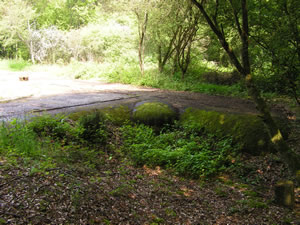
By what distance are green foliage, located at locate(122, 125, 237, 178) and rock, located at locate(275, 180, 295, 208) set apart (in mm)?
1451

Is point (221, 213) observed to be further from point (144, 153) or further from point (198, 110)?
point (198, 110)

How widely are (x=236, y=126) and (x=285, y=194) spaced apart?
274 cm

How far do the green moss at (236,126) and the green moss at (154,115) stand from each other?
399 millimetres

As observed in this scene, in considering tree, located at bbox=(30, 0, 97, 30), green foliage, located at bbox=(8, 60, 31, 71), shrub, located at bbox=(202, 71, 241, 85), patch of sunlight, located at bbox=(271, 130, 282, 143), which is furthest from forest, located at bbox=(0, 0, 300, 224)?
tree, located at bbox=(30, 0, 97, 30)

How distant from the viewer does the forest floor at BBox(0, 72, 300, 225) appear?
2.78 m

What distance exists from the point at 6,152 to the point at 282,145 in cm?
428

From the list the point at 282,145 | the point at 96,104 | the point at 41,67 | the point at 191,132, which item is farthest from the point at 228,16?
the point at 41,67

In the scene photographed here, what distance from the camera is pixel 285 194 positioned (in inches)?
155

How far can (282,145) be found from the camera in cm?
376

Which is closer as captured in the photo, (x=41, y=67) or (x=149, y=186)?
(x=149, y=186)

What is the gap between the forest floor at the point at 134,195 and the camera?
2.78 m

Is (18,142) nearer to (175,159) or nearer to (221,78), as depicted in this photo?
(175,159)

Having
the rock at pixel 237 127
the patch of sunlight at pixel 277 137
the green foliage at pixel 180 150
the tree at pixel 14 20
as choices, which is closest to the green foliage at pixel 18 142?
the green foliage at pixel 180 150

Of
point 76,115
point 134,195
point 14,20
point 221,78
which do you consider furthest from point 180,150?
point 14,20
